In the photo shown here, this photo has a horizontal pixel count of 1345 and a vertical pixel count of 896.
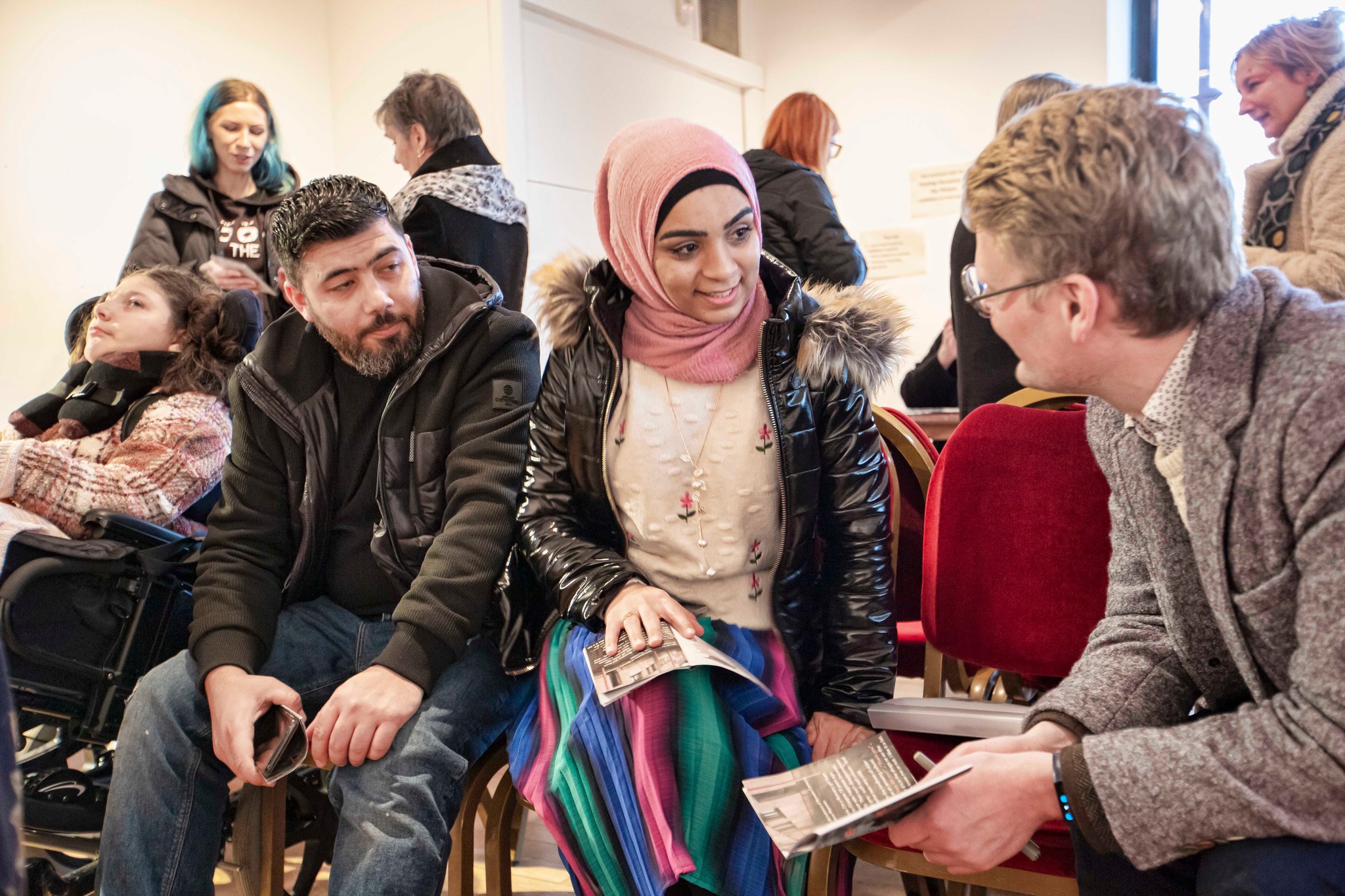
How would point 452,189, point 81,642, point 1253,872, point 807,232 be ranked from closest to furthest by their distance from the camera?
point 1253,872, point 81,642, point 452,189, point 807,232

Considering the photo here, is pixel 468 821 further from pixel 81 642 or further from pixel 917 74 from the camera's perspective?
pixel 917 74

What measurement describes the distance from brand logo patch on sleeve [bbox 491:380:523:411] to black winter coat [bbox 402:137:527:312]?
0.87m

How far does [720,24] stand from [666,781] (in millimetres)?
4936

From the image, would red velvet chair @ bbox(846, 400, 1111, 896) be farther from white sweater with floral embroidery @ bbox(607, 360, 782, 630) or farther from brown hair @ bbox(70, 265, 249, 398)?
brown hair @ bbox(70, 265, 249, 398)

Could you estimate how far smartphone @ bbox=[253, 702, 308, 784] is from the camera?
1.36 meters

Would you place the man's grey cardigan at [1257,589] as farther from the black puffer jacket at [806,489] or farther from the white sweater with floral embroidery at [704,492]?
the white sweater with floral embroidery at [704,492]

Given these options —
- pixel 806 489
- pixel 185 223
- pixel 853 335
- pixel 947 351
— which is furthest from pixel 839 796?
pixel 185 223

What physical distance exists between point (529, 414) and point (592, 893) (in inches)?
28.9

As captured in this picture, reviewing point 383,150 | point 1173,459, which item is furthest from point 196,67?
point 1173,459

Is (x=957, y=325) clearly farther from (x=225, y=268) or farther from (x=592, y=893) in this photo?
(x=225, y=268)

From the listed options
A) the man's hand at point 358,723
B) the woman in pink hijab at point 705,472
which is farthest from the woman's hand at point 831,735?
the man's hand at point 358,723

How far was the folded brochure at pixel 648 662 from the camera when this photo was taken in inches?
46.4

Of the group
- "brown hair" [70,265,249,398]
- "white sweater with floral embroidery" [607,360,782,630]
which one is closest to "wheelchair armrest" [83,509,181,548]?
"brown hair" [70,265,249,398]

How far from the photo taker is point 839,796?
3.24 ft
